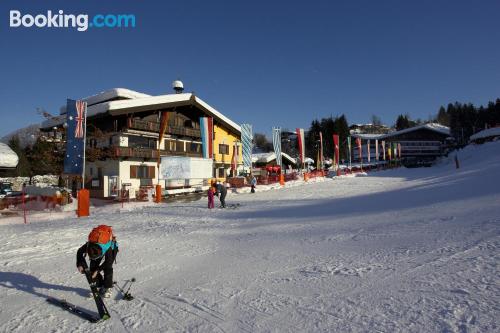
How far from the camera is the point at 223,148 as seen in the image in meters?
36.0

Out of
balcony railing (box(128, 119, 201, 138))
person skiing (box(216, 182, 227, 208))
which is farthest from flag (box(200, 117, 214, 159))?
person skiing (box(216, 182, 227, 208))

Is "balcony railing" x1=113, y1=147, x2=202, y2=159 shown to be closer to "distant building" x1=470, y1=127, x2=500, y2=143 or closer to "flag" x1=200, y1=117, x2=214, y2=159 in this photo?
"flag" x1=200, y1=117, x2=214, y2=159

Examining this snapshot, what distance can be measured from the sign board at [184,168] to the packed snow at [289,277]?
1060cm

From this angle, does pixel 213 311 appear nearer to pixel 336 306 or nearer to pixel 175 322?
pixel 175 322

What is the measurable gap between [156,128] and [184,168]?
30.3 ft

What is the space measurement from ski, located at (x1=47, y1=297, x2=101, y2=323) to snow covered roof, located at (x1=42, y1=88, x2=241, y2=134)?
22.3 metres

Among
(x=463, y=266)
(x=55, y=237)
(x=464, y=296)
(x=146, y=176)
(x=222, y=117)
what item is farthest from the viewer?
(x=222, y=117)

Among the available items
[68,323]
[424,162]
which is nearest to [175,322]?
[68,323]

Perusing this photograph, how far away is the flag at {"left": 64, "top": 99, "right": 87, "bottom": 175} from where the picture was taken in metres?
15.8

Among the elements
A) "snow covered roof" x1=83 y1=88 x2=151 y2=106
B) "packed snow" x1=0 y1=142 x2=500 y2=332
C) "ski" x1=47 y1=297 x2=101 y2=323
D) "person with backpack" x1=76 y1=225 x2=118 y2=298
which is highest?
"snow covered roof" x1=83 y1=88 x2=151 y2=106

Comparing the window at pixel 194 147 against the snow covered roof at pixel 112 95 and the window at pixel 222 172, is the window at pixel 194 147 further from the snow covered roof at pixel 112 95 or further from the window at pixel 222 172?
the snow covered roof at pixel 112 95

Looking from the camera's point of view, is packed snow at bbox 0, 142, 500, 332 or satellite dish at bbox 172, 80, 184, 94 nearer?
packed snow at bbox 0, 142, 500, 332

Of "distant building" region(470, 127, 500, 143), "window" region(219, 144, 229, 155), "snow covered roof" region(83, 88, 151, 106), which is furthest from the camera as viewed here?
"distant building" region(470, 127, 500, 143)

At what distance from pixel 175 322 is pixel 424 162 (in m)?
53.8
